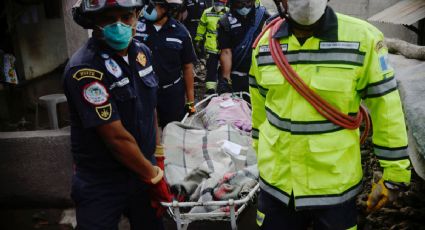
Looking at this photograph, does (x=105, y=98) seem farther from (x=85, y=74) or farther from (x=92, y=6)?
(x=92, y=6)

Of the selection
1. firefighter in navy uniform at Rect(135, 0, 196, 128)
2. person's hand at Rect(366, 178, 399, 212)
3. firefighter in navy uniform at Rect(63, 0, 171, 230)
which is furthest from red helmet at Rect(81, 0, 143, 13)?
firefighter in navy uniform at Rect(135, 0, 196, 128)

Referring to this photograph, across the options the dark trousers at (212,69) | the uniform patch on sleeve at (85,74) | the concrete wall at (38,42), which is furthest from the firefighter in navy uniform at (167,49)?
the concrete wall at (38,42)

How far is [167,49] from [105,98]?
7.66 feet

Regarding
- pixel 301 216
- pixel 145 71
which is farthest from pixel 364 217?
pixel 145 71

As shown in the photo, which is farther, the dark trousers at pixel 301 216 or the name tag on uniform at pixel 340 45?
the dark trousers at pixel 301 216

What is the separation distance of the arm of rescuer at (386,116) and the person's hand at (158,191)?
127cm

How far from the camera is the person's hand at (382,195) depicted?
2.22m

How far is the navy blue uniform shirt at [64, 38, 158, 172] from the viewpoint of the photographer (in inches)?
93.9

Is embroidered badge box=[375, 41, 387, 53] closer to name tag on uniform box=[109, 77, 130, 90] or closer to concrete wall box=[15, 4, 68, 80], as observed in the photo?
name tag on uniform box=[109, 77, 130, 90]

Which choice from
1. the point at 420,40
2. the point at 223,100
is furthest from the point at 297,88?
the point at 420,40

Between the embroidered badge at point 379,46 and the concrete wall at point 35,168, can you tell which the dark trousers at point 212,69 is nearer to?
the concrete wall at point 35,168

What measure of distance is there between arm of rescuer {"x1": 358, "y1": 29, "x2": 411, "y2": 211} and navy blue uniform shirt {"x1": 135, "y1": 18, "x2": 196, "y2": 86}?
2.77 m

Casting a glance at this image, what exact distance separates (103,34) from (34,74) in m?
5.42

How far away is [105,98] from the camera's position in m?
2.41
